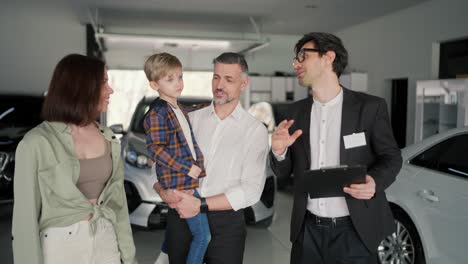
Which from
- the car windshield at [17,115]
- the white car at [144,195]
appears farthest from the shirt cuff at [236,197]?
the car windshield at [17,115]

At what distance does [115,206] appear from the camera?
6.43 feet

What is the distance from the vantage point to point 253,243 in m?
4.75

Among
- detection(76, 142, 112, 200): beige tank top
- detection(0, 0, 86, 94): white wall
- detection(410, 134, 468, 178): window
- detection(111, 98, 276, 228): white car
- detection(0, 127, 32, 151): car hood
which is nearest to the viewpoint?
detection(76, 142, 112, 200): beige tank top

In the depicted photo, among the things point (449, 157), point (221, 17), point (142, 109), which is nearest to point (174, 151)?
point (449, 157)

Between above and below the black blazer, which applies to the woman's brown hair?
above

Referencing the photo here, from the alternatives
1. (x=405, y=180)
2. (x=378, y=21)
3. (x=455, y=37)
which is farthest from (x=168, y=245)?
(x=378, y=21)

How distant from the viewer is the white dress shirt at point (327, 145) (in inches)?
83.9

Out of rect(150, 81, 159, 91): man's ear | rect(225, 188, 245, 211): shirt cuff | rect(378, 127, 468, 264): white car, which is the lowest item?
rect(378, 127, 468, 264): white car

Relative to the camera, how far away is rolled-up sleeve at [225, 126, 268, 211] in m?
2.02

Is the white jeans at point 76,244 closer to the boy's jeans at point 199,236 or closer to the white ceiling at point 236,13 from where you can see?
the boy's jeans at point 199,236

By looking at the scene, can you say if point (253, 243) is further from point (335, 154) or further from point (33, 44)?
point (33, 44)

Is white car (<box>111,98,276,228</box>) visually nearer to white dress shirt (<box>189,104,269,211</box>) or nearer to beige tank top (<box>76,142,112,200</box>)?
white dress shirt (<box>189,104,269,211</box>)

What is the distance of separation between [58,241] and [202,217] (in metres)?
0.61

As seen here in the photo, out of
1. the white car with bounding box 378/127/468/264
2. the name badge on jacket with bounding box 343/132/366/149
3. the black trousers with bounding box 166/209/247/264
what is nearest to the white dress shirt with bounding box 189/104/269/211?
the black trousers with bounding box 166/209/247/264
